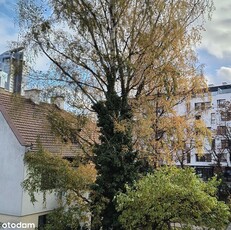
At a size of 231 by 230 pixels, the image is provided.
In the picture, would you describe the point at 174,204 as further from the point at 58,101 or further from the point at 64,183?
the point at 58,101

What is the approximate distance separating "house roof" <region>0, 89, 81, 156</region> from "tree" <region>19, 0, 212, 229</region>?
1843mm

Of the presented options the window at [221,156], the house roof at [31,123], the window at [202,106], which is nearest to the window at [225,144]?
the window at [221,156]

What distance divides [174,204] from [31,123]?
10.3 m

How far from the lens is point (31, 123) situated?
15562 millimetres

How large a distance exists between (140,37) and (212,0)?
2.90 meters

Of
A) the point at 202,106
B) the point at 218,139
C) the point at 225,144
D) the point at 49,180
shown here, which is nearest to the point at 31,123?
the point at 49,180

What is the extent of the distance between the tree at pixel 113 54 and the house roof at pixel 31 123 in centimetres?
184

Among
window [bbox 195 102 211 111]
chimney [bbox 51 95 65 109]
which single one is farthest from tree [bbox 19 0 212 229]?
window [bbox 195 102 211 111]

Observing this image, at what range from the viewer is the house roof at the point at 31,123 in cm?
1216

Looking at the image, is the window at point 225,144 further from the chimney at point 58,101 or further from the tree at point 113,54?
the chimney at point 58,101

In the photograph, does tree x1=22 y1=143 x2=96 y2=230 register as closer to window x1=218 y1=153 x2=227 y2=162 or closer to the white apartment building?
the white apartment building

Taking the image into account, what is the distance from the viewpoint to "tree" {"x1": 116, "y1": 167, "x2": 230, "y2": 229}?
23.6 feet

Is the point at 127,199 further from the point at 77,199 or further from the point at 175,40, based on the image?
the point at 175,40

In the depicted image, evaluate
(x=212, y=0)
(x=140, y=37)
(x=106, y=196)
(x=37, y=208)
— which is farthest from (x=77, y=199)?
(x=212, y=0)
